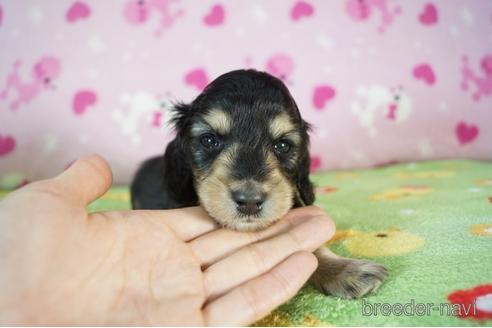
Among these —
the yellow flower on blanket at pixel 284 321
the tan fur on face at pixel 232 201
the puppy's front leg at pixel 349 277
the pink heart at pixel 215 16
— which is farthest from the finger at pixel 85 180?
the pink heart at pixel 215 16

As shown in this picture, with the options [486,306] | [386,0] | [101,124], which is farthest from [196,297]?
[386,0]

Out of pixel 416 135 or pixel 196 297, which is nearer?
Result: pixel 196 297

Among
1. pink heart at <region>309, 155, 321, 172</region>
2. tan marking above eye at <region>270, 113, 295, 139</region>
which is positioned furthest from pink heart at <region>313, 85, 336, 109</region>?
tan marking above eye at <region>270, 113, 295, 139</region>

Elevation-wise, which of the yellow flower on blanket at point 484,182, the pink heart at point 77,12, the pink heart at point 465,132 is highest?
the pink heart at point 77,12

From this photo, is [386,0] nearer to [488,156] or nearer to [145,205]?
[488,156]

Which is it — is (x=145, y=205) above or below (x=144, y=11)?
below

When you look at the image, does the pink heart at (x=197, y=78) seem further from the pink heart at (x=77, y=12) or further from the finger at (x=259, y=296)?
the finger at (x=259, y=296)

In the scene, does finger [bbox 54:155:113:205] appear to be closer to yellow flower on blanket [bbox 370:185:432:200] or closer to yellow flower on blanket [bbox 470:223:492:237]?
yellow flower on blanket [bbox 470:223:492:237]
